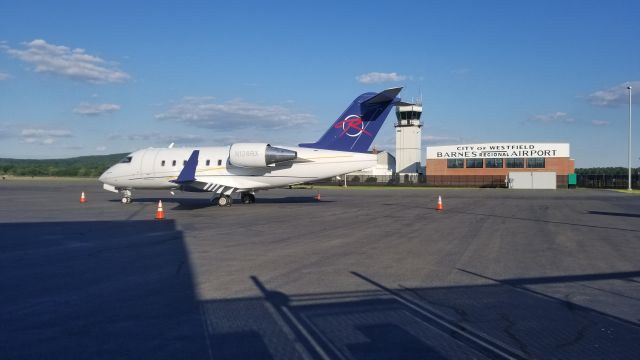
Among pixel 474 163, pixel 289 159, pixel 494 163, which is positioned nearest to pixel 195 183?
pixel 289 159

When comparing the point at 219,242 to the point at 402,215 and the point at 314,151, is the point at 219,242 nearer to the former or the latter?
the point at 402,215

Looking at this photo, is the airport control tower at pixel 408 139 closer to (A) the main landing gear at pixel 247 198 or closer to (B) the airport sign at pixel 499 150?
(B) the airport sign at pixel 499 150

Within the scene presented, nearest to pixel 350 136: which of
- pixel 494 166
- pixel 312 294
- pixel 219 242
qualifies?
pixel 219 242

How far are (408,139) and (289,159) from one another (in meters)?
66.0

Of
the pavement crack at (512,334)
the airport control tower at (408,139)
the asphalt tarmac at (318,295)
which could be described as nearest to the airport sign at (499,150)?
the airport control tower at (408,139)

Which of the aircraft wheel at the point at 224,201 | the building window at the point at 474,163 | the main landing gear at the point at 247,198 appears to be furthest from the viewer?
the building window at the point at 474,163

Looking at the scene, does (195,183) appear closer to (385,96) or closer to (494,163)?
(385,96)

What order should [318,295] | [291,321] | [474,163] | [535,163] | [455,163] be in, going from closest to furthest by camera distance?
[291,321]
[318,295]
[535,163]
[474,163]
[455,163]

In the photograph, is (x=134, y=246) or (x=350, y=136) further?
(x=350, y=136)

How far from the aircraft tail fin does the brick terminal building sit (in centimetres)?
5039

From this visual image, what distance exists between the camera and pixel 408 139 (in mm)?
88812

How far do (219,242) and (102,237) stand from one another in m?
3.80

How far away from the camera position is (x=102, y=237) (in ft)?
48.6

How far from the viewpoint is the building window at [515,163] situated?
7550 cm
